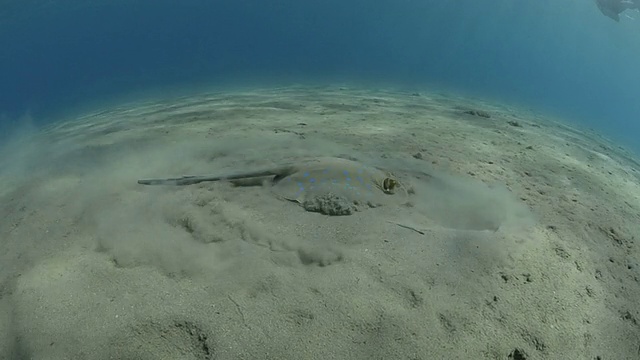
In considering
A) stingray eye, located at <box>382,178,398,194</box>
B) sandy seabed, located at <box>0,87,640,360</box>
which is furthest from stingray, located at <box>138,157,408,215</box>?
sandy seabed, located at <box>0,87,640,360</box>

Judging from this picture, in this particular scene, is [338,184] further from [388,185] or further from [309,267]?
[309,267]

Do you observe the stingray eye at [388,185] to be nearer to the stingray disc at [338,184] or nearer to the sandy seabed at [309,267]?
the stingray disc at [338,184]

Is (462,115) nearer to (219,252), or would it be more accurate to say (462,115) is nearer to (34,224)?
(219,252)

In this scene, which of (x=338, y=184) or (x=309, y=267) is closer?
(x=309, y=267)

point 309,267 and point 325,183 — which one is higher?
point 325,183

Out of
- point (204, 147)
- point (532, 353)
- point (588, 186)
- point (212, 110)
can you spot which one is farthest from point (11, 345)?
point (212, 110)

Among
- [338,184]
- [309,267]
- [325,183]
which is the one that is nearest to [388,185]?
[338,184]

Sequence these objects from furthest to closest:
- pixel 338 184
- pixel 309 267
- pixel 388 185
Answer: pixel 388 185
pixel 338 184
pixel 309 267

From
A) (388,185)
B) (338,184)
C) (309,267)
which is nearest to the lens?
(309,267)
